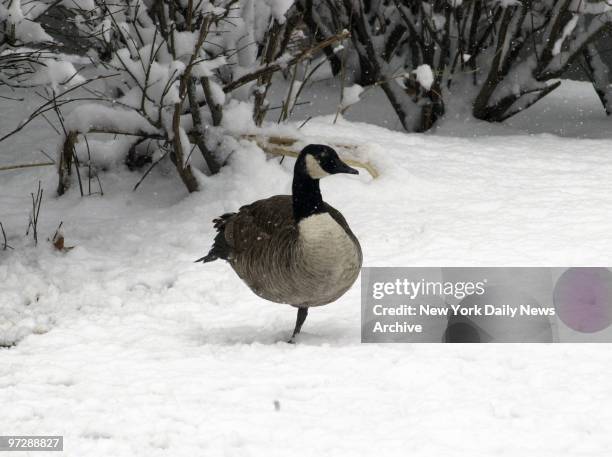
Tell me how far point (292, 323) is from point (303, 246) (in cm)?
92

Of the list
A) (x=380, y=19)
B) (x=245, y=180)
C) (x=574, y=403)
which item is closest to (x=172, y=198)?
(x=245, y=180)

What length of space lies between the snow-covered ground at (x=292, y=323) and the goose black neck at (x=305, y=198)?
2.11 feet

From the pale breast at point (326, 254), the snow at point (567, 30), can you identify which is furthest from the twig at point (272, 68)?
the snow at point (567, 30)

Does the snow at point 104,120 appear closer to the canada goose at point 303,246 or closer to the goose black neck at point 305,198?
the canada goose at point 303,246

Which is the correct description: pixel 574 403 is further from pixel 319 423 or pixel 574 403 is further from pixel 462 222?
pixel 462 222

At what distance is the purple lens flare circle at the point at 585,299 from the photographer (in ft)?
13.3

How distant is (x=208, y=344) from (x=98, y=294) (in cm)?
111

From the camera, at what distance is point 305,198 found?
3.76 m

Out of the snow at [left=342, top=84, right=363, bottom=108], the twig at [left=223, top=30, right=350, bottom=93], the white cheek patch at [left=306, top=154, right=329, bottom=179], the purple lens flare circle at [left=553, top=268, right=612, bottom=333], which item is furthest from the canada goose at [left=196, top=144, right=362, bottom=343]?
the snow at [left=342, top=84, right=363, bottom=108]

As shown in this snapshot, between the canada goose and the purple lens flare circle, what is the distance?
3.83 feet

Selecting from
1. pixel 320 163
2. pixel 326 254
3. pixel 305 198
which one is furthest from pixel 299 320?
pixel 320 163

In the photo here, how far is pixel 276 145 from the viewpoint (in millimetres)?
6145

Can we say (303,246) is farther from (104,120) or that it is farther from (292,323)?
(104,120)

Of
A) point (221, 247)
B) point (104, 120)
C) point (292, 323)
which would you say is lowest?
point (292, 323)
